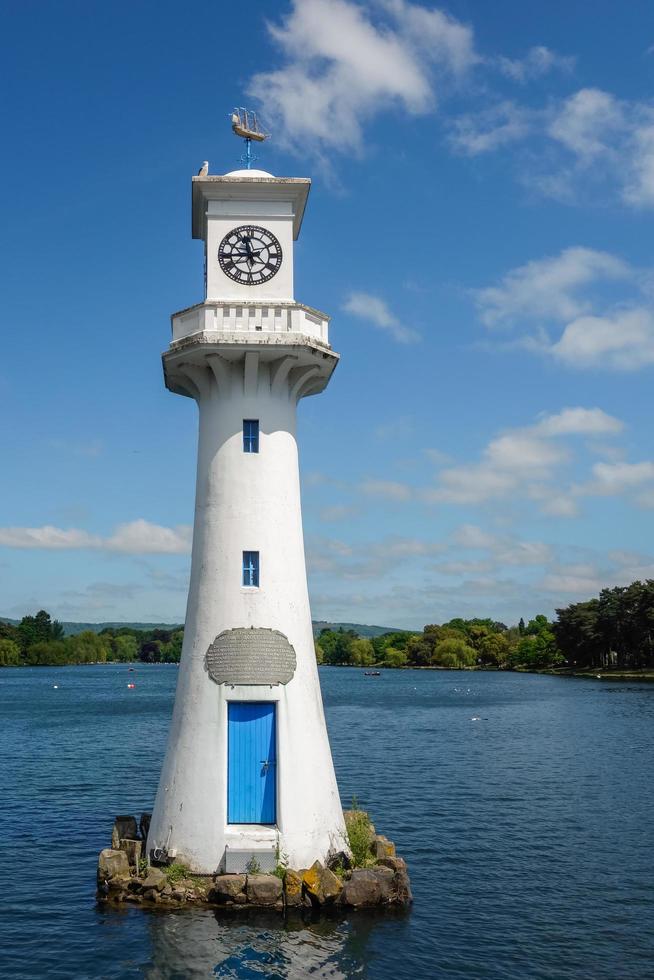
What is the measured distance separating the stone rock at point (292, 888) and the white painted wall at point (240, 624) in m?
0.42

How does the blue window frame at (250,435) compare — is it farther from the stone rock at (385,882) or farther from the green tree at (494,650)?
the green tree at (494,650)

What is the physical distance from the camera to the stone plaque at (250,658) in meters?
19.3

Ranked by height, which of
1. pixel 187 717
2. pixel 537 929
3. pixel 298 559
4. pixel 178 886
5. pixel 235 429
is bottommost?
pixel 537 929

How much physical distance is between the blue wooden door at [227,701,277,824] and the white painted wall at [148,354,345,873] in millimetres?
180

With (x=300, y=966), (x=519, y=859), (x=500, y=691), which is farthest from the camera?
(x=500, y=691)

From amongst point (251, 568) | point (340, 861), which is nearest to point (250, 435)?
point (251, 568)

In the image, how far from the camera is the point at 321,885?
18203 millimetres

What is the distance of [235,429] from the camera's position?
2055 centimetres

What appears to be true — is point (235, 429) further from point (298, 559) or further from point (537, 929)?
point (537, 929)

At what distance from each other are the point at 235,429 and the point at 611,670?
421 ft

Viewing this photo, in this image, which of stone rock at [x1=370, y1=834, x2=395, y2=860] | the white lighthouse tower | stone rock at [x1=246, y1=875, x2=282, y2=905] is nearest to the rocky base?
stone rock at [x1=246, y1=875, x2=282, y2=905]

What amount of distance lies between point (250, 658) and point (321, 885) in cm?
489

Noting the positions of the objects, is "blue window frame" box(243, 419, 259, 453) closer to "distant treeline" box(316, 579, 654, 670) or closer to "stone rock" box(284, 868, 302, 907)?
"stone rock" box(284, 868, 302, 907)

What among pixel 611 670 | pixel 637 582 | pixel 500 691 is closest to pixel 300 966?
pixel 500 691
